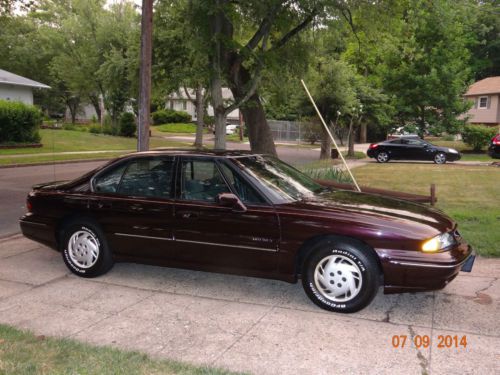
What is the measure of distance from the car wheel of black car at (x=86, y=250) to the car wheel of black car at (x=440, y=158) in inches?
870

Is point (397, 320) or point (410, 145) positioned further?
point (410, 145)

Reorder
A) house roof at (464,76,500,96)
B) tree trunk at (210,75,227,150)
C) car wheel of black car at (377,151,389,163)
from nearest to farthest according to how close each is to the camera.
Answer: tree trunk at (210,75,227,150), car wheel of black car at (377,151,389,163), house roof at (464,76,500,96)

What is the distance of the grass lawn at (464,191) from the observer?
7.53 metres

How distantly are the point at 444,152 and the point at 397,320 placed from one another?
72.4 feet

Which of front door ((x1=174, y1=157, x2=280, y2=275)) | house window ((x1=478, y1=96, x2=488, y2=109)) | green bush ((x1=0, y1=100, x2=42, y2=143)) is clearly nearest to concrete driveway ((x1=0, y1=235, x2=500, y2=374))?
front door ((x1=174, y1=157, x2=280, y2=275))

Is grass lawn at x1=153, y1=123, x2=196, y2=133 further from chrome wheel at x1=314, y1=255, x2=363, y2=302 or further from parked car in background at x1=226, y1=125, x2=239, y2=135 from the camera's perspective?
chrome wheel at x1=314, y1=255, x2=363, y2=302

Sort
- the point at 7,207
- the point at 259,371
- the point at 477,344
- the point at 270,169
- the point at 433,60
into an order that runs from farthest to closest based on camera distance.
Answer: the point at 433,60 → the point at 7,207 → the point at 270,169 → the point at 477,344 → the point at 259,371

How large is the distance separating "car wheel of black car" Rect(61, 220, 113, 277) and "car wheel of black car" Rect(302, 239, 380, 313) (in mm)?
2400

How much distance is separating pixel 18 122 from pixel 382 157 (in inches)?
756

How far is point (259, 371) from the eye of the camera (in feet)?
11.6

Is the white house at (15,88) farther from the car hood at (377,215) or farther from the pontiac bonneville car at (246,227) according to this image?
the car hood at (377,215)

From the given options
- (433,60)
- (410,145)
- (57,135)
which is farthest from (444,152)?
(57,135)

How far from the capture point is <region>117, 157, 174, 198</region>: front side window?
5410 mm

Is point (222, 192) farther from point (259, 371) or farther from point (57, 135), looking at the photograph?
point (57, 135)
